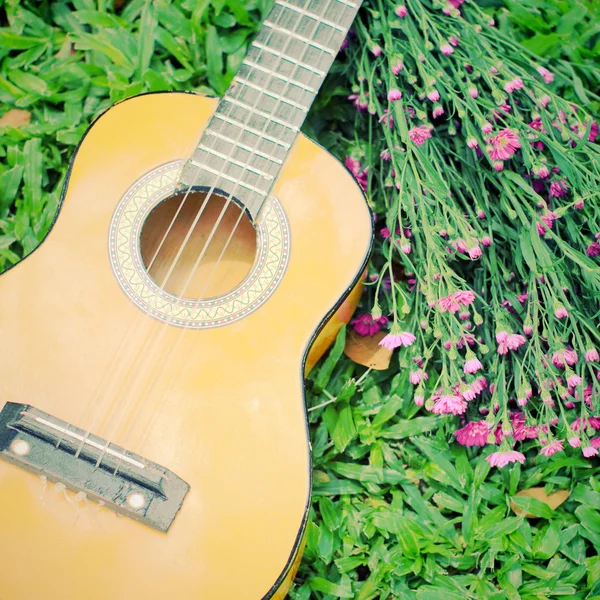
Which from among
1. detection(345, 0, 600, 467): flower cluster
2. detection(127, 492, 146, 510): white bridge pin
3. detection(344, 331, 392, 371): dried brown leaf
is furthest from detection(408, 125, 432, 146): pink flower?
detection(127, 492, 146, 510): white bridge pin

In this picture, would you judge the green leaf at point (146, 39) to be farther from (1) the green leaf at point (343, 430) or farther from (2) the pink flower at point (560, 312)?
(2) the pink flower at point (560, 312)

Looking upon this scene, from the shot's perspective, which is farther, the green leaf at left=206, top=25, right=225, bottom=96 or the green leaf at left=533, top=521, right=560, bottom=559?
the green leaf at left=206, top=25, right=225, bottom=96

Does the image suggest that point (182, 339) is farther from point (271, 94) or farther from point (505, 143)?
point (505, 143)

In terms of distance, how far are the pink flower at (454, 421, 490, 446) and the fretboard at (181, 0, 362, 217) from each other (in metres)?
Answer: 0.75

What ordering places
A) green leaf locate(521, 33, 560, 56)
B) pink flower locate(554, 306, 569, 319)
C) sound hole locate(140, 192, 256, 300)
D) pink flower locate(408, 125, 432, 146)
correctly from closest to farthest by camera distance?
1. pink flower locate(554, 306, 569, 319)
2. pink flower locate(408, 125, 432, 146)
3. sound hole locate(140, 192, 256, 300)
4. green leaf locate(521, 33, 560, 56)

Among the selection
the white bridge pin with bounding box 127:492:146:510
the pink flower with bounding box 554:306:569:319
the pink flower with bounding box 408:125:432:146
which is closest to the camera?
the white bridge pin with bounding box 127:492:146:510

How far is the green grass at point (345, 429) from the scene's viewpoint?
5.37ft

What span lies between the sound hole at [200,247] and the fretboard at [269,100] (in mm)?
90

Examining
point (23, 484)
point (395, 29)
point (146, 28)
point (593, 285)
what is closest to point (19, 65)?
point (146, 28)

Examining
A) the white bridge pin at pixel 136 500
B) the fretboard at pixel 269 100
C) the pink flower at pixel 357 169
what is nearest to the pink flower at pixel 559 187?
the pink flower at pixel 357 169

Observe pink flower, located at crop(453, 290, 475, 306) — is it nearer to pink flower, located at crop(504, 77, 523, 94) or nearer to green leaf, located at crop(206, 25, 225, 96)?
pink flower, located at crop(504, 77, 523, 94)

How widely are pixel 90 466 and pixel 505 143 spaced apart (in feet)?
3.75

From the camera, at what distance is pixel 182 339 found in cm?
142

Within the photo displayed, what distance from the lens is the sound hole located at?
5.35 ft
